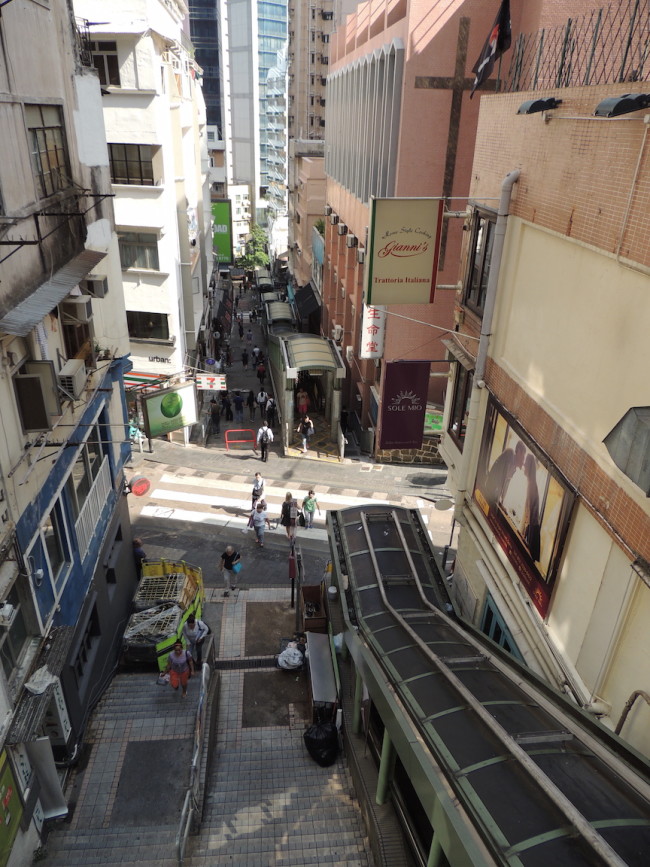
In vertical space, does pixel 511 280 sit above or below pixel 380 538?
above

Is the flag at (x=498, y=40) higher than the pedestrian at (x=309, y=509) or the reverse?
higher

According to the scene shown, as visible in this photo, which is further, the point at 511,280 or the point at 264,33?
the point at 264,33

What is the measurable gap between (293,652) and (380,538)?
9.76 ft

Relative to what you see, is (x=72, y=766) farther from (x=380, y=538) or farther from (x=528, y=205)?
(x=528, y=205)

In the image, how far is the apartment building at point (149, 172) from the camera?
20078 mm

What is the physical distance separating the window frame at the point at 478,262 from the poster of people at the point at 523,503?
7.53 feet

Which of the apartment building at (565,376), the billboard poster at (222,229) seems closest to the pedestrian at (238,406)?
the apartment building at (565,376)

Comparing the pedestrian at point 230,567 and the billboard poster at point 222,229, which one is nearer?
the pedestrian at point 230,567

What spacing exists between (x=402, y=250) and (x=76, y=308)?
623 cm

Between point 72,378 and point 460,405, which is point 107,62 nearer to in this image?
point 72,378

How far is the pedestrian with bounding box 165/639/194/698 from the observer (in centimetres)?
1138

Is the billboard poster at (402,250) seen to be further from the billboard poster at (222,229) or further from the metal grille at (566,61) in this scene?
the billboard poster at (222,229)

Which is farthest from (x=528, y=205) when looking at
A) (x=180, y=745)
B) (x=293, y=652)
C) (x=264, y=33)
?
(x=264, y=33)

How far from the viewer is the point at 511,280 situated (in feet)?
32.4
